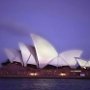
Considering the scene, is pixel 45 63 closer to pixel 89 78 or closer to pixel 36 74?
pixel 36 74

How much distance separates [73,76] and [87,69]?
7.11ft

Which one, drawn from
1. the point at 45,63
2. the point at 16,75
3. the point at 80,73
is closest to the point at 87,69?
the point at 80,73

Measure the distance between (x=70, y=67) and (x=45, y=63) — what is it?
10.8 ft

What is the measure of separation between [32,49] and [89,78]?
23.2 feet

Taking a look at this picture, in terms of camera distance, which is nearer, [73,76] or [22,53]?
[22,53]

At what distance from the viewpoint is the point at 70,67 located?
45938 mm

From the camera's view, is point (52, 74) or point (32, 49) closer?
point (32, 49)

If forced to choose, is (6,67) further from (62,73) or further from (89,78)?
(89,78)

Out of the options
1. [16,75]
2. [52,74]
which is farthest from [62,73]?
[16,75]

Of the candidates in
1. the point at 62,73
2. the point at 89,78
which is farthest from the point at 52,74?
the point at 89,78

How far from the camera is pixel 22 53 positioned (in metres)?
41.8

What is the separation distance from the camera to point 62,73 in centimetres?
4494

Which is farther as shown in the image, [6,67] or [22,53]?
[6,67]

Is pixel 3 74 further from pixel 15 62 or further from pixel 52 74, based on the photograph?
pixel 52 74
